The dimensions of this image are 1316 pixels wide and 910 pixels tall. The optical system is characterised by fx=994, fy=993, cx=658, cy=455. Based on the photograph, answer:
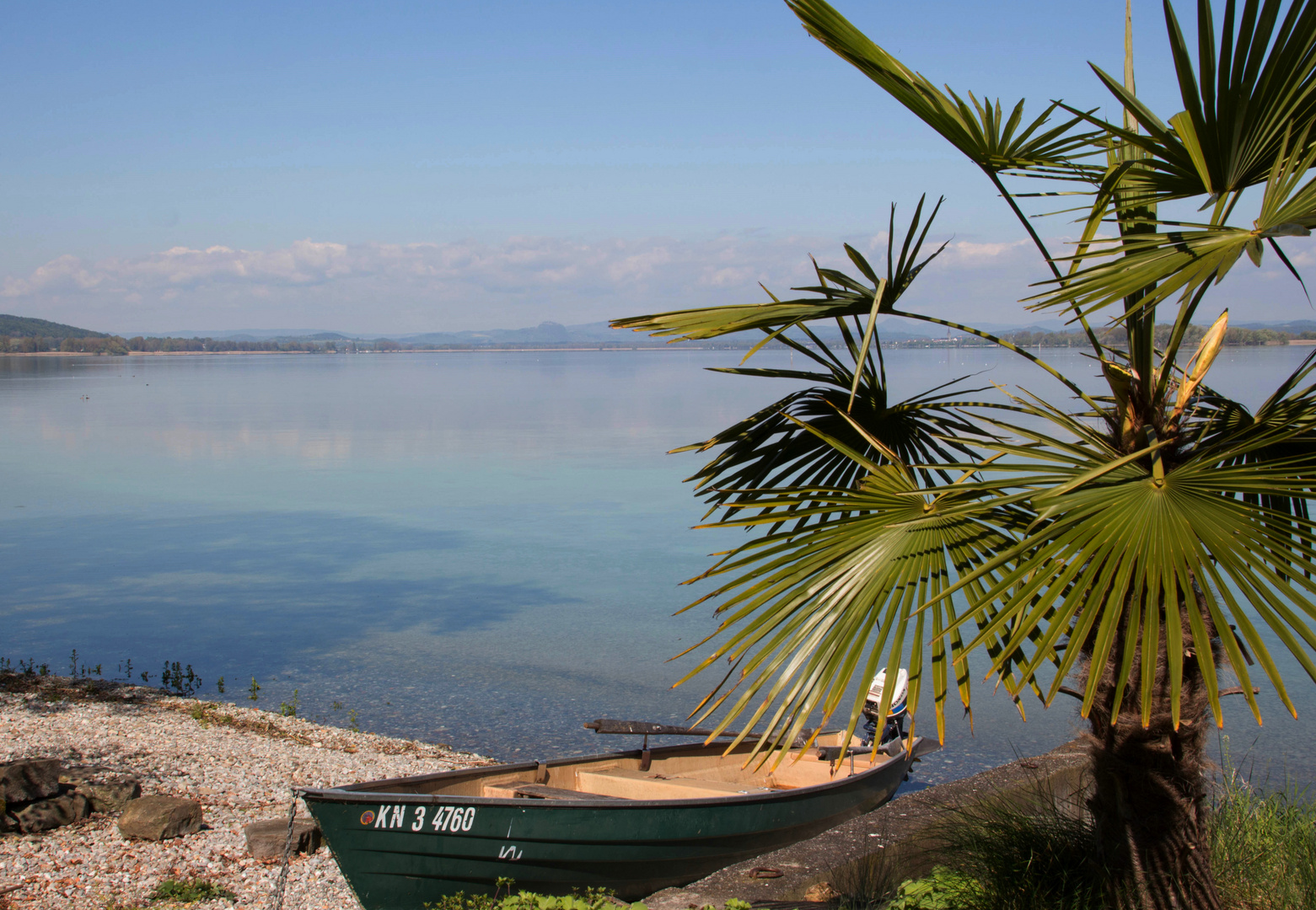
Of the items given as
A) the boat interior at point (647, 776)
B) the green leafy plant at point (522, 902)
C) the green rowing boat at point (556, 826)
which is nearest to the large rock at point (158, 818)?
the green rowing boat at point (556, 826)

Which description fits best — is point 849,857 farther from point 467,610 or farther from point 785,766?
point 467,610

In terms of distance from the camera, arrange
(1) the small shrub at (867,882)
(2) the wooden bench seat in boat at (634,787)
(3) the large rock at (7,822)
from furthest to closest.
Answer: (2) the wooden bench seat in boat at (634,787)
(3) the large rock at (7,822)
(1) the small shrub at (867,882)

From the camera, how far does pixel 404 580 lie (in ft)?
64.2

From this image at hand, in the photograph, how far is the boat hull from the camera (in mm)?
6504

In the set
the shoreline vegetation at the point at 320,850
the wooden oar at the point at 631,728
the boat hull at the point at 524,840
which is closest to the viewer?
the shoreline vegetation at the point at 320,850

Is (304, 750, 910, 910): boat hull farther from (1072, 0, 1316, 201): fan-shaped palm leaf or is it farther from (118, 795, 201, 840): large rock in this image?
(1072, 0, 1316, 201): fan-shaped palm leaf

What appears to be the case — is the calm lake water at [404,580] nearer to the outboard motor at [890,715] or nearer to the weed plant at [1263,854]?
the outboard motor at [890,715]

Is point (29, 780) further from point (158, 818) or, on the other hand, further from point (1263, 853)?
point (1263, 853)

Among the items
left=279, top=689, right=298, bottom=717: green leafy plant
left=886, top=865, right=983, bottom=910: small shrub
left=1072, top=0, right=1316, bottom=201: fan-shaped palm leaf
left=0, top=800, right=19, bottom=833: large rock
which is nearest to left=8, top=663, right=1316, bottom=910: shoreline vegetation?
left=886, top=865, right=983, bottom=910: small shrub

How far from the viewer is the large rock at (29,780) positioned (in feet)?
24.8

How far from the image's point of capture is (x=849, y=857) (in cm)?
660

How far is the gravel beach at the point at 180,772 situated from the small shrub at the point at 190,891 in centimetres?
7

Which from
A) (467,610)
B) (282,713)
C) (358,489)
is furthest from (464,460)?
(282,713)

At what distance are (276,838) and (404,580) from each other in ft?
39.7
